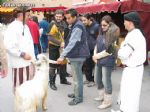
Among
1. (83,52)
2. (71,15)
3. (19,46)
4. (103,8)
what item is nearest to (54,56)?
(83,52)

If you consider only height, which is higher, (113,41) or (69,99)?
(113,41)

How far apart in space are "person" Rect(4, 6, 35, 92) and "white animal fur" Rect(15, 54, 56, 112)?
0.19 m

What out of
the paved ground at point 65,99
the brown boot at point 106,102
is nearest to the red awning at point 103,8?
the paved ground at point 65,99

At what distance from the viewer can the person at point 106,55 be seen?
624 centimetres

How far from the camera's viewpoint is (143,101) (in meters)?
7.27

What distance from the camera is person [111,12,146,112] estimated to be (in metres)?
5.25

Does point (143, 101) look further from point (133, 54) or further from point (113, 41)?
point (133, 54)

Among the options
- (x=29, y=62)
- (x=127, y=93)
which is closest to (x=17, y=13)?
(x=29, y=62)

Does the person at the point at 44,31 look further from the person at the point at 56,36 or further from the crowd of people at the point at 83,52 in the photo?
the crowd of people at the point at 83,52

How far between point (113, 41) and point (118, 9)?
13.6ft

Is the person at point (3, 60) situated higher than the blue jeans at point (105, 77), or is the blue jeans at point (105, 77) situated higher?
the person at point (3, 60)

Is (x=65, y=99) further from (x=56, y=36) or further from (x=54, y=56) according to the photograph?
(x=56, y=36)

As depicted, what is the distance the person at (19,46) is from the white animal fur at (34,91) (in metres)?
0.19

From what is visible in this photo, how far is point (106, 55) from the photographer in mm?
6336
